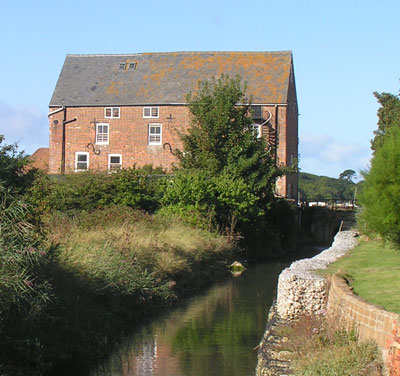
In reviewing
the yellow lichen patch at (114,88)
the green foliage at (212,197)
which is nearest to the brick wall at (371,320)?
the green foliage at (212,197)

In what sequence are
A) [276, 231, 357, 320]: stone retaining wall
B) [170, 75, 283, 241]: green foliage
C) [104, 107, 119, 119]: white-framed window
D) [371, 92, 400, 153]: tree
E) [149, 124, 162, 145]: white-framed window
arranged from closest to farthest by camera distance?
[276, 231, 357, 320]: stone retaining wall → [170, 75, 283, 241]: green foliage → [371, 92, 400, 153]: tree → [149, 124, 162, 145]: white-framed window → [104, 107, 119, 119]: white-framed window

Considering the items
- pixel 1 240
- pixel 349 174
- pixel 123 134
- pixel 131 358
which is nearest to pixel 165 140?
pixel 123 134

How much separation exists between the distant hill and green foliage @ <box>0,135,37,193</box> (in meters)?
77.5

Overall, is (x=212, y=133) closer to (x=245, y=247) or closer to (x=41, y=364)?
(x=245, y=247)

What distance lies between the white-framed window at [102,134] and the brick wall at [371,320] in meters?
38.3

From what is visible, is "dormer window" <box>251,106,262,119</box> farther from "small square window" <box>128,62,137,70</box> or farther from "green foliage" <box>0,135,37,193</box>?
"green foliage" <box>0,135,37,193</box>

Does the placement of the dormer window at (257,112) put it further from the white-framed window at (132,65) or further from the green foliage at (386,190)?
the green foliage at (386,190)

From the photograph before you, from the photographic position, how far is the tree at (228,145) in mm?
38938

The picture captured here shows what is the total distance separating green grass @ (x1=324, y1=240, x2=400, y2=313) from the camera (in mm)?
13430

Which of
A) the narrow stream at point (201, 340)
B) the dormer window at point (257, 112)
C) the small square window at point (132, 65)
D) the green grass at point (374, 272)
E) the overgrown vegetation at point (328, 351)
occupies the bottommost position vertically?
the narrow stream at point (201, 340)

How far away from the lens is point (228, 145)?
3972 cm

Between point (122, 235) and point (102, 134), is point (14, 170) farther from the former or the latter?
point (102, 134)

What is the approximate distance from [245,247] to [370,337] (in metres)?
26.9

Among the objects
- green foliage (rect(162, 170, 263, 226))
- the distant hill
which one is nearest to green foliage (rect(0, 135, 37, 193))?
green foliage (rect(162, 170, 263, 226))
